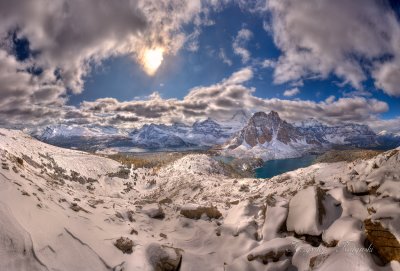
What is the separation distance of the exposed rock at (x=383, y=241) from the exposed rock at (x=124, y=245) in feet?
35.1

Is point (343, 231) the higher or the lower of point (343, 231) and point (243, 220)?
the higher

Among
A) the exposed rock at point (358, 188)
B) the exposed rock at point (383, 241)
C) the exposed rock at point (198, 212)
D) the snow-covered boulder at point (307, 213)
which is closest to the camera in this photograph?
the exposed rock at point (383, 241)

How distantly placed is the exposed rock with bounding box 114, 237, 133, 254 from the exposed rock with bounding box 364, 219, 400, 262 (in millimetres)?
10697

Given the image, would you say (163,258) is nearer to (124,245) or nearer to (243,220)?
(124,245)

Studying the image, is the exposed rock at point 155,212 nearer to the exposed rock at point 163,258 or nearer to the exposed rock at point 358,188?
the exposed rock at point 163,258

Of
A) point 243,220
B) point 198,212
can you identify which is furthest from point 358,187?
point 198,212

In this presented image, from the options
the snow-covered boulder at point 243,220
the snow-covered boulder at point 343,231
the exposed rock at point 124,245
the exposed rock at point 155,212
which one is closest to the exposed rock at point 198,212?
the snow-covered boulder at point 243,220

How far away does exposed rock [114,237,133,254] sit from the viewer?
43.6ft

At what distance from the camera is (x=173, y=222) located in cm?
2006

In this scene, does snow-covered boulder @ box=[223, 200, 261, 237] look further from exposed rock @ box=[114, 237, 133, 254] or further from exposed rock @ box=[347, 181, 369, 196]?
exposed rock @ box=[114, 237, 133, 254]

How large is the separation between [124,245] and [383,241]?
37.2ft

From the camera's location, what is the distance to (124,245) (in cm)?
1348

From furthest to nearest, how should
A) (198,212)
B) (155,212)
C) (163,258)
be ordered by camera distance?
(155,212), (198,212), (163,258)

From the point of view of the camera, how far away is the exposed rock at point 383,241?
9.49 metres
